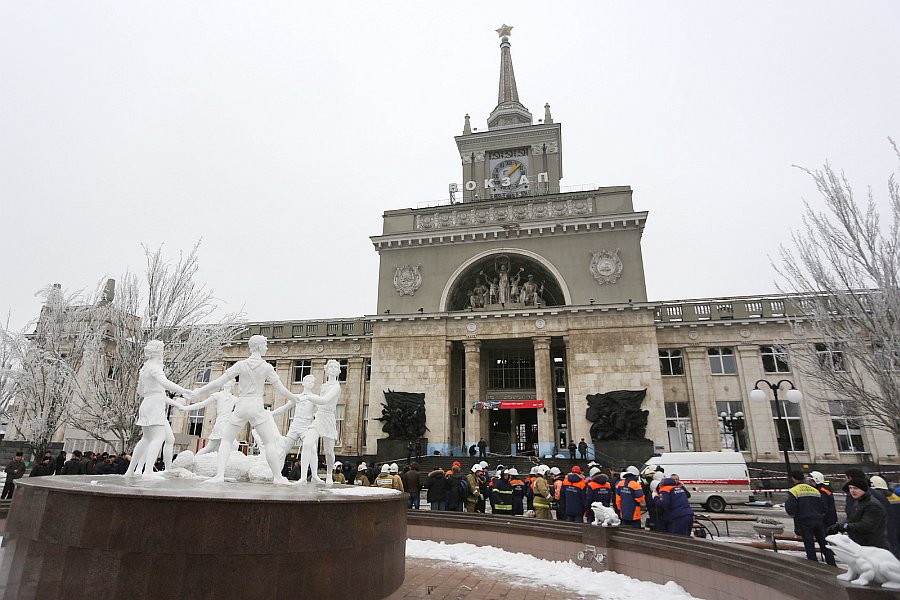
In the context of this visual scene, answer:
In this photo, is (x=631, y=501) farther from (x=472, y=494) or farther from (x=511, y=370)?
(x=511, y=370)

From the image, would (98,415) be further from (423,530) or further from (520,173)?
(520,173)

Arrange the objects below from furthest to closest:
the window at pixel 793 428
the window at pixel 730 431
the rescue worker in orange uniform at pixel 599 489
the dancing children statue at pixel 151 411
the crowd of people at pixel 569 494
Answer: the window at pixel 730 431, the window at pixel 793 428, the rescue worker in orange uniform at pixel 599 489, the crowd of people at pixel 569 494, the dancing children statue at pixel 151 411

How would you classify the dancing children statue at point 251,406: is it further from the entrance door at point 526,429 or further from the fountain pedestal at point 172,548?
the entrance door at point 526,429

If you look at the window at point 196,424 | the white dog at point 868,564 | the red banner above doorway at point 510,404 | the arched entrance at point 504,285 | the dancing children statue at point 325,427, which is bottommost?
the white dog at point 868,564

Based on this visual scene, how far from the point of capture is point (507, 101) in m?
48.9

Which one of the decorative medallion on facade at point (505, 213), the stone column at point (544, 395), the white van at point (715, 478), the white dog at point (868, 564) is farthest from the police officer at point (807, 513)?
the decorative medallion on facade at point (505, 213)

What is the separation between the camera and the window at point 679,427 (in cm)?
3105

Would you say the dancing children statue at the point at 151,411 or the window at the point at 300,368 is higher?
the window at the point at 300,368

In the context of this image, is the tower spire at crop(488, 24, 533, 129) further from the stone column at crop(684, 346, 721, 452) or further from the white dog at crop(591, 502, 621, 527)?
the white dog at crop(591, 502, 621, 527)

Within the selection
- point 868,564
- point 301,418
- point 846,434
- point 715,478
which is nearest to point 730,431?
point 846,434

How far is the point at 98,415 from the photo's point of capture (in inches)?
776

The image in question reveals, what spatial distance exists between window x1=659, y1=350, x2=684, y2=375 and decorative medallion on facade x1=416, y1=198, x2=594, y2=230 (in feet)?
36.3

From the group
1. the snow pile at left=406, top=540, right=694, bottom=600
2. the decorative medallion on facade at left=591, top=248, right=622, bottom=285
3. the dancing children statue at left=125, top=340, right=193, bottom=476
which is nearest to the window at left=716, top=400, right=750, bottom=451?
the decorative medallion on facade at left=591, top=248, right=622, bottom=285

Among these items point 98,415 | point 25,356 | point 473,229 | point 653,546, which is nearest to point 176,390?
point 653,546
